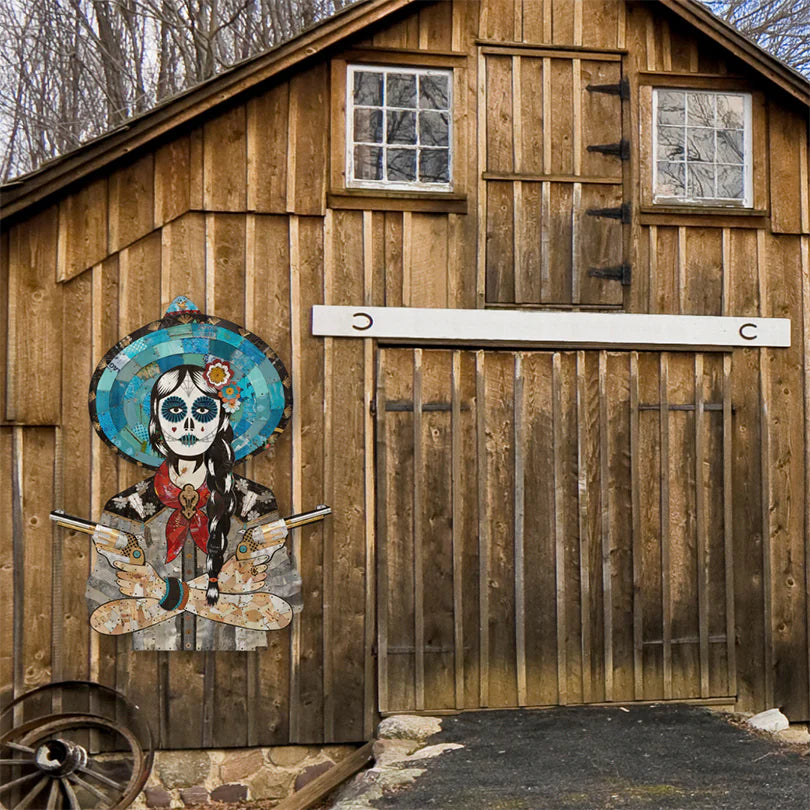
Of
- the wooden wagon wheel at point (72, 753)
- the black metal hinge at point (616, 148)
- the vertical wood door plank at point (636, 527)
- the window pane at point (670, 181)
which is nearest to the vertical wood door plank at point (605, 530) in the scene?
the vertical wood door plank at point (636, 527)

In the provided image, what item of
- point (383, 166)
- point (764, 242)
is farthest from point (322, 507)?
point (764, 242)

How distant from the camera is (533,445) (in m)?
7.08

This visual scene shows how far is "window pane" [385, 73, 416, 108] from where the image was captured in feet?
23.0

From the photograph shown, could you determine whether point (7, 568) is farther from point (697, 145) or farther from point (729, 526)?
point (697, 145)

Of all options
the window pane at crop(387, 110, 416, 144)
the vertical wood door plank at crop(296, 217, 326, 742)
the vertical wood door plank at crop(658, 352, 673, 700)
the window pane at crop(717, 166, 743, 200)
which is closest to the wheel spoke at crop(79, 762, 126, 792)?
the vertical wood door plank at crop(296, 217, 326, 742)

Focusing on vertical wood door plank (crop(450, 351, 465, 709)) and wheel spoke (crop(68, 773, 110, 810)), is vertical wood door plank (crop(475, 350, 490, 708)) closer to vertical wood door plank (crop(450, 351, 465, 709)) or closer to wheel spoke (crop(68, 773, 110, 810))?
vertical wood door plank (crop(450, 351, 465, 709))

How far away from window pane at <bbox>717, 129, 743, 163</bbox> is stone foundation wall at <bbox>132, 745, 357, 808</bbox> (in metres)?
4.77

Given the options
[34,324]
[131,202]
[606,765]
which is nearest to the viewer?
[606,765]

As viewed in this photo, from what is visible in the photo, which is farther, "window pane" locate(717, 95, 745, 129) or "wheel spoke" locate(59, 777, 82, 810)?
"window pane" locate(717, 95, 745, 129)

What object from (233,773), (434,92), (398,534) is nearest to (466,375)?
(398,534)

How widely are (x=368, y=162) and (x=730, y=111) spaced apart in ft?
8.48

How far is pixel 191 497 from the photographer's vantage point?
671 cm

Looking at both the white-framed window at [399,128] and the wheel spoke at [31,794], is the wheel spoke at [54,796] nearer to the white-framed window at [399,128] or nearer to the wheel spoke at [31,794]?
the wheel spoke at [31,794]

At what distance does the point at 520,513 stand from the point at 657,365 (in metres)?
1.40
